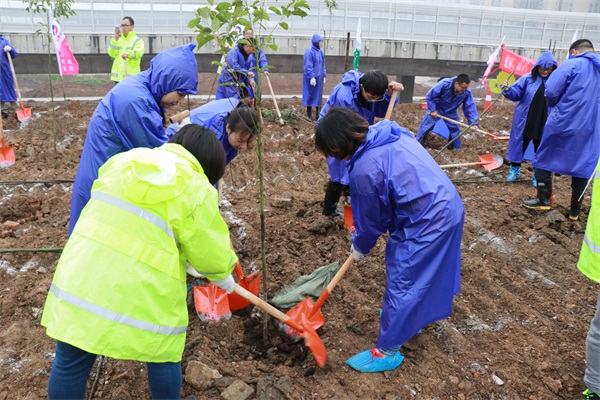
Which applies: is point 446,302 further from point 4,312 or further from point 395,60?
point 395,60

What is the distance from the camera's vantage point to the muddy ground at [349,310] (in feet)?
9.08

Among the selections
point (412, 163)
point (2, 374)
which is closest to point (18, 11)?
point (2, 374)

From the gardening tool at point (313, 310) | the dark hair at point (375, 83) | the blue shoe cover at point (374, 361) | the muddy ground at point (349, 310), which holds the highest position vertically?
the dark hair at point (375, 83)

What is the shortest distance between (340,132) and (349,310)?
1468 mm

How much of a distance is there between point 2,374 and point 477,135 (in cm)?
860

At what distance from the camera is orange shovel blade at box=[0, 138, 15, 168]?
6.58 meters

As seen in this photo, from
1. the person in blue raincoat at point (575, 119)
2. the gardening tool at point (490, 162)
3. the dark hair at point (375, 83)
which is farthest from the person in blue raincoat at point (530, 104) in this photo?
the dark hair at point (375, 83)

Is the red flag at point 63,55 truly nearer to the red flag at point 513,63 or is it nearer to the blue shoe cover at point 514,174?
the blue shoe cover at point 514,174

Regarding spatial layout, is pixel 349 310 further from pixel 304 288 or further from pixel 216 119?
pixel 216 119

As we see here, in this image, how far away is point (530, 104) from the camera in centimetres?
610

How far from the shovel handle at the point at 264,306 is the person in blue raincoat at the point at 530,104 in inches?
181

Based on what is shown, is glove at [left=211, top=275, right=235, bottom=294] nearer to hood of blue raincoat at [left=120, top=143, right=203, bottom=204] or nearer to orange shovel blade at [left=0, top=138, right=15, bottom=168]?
hood of blue raincoat at [left=120, top=143, right=203, bottom=204]

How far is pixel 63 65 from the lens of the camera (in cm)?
727

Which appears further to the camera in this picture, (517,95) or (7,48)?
(7,48)
